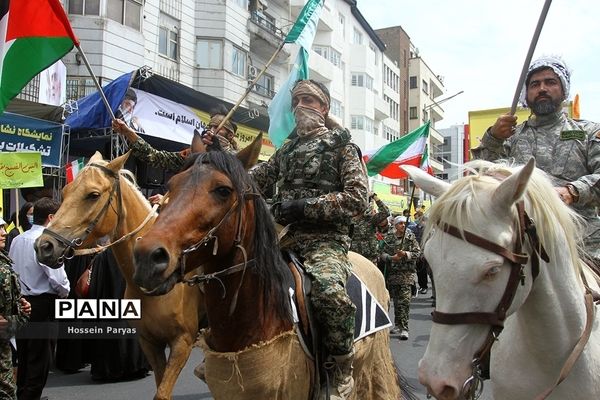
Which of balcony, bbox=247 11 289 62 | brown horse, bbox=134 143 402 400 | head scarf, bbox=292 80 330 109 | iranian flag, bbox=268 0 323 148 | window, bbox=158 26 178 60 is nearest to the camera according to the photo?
brown horse, bbox=134 143 402 400

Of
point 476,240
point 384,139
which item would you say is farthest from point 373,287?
point 384,139

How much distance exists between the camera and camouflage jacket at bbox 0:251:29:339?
14.6ft

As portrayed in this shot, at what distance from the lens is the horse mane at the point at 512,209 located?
2.11 m

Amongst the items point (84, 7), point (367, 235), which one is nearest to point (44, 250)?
point (367, 235)

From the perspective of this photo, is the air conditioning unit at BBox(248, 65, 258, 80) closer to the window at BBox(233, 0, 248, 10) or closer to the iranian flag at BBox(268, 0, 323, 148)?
the window at BBox(233, 0, 248, 10)

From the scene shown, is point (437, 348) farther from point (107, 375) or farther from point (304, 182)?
point (107, 375)

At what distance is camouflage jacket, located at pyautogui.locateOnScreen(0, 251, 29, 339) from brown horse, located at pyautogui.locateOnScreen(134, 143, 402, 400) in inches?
92.8

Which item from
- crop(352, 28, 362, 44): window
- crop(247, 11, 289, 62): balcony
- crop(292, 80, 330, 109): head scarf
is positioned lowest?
crop(292, 80, 330, 109): head scarf

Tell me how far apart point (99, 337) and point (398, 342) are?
209 inches

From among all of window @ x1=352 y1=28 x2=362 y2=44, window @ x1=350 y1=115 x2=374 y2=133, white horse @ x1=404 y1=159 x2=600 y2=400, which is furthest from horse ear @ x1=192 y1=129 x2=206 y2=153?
window @ x1=352 y1=28 x2=362 y2=44

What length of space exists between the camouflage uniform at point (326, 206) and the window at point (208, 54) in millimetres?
21239

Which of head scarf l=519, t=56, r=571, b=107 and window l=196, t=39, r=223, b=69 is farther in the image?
window l=196, t=39, r=223, b=69

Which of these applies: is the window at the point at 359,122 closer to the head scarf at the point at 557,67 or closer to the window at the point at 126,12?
the window at the point at 126,12

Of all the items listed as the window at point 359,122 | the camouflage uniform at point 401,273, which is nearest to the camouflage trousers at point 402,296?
the camouflage uniform at point 401,273
